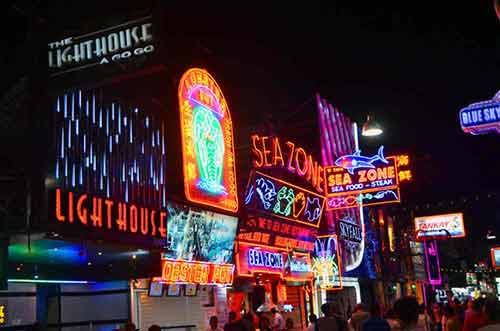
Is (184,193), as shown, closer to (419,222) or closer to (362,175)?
(362,175)

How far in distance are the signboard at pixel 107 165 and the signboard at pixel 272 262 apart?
5.12 metres

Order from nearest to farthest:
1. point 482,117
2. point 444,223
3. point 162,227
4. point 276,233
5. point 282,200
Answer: point 162,227, point 276,233, point 282,200, point 482,117, point 444,223

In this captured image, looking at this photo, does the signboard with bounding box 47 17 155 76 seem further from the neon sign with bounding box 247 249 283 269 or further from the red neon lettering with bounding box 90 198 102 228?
the neon sign with bounding box 247 249 283 269

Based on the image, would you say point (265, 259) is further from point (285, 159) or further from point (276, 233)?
point (285, 159)

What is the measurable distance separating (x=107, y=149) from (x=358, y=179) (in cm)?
1509

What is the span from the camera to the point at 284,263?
2064 cm

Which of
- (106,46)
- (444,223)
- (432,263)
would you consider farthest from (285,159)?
(444,223)

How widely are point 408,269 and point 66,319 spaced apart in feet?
98.3

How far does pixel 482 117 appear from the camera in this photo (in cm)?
2144

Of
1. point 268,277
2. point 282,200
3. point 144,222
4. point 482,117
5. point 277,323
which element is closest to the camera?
point 144,222

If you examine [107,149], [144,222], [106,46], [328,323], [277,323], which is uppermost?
[106,46]

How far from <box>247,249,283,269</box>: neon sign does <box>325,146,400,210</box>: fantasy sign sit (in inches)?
230

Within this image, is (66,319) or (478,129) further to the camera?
(478,129)

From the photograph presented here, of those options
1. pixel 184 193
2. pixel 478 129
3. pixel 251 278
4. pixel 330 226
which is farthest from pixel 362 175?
pixel 184 193
